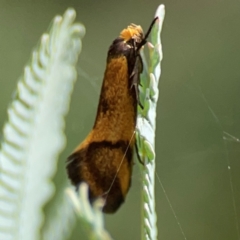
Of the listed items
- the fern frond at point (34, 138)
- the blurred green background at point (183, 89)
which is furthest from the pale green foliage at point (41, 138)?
the blurred green background at point (183, 89)

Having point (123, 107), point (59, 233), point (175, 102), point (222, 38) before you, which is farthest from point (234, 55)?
point (59, 233)

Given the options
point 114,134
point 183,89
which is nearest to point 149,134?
point 114,134

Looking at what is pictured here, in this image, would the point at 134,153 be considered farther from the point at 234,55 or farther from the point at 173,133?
the point at 234,55

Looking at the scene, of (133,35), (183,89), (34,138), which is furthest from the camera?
(183,89)

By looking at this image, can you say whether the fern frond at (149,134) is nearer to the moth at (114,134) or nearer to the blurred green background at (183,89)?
the moth at (114,134)

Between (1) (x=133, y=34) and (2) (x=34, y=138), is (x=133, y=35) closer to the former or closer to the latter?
(1) (x=133, y=34)

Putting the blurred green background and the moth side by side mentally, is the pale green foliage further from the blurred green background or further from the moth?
the blurred green background
